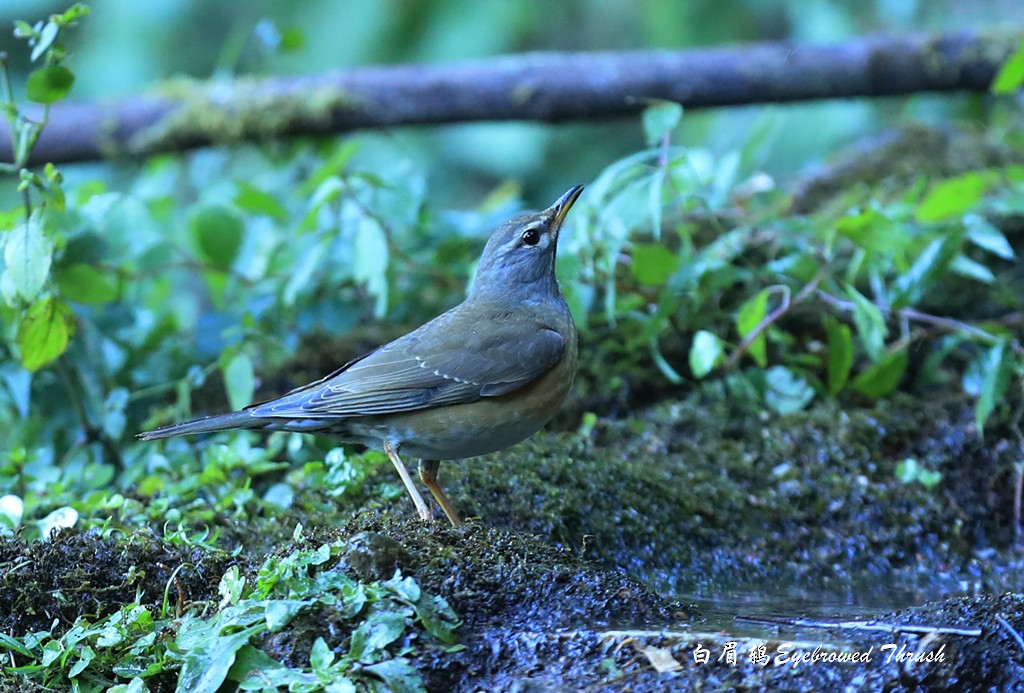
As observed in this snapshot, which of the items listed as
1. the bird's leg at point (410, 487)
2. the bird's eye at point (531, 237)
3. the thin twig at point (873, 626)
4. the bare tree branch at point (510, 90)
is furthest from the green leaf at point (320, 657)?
the bare tree branch at point (510, 90)

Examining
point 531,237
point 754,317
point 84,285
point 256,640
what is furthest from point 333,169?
point 256,640

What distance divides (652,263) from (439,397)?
193 cm

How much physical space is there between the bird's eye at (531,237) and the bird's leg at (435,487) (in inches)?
46.7

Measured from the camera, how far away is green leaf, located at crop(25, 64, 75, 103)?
432cm

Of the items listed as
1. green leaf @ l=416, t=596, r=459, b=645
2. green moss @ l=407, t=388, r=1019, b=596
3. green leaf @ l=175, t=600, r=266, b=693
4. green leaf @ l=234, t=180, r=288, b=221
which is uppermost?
green leaf @ l=234, t=180, r=288, b=221

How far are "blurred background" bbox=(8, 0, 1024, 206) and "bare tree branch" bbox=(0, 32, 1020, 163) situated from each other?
1534 mm

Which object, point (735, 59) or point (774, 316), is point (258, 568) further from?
point (735, 59)

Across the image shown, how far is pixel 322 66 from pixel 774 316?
6.33 metres

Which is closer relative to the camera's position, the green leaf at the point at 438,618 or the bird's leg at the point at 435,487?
the green leaf at the point at 438,618

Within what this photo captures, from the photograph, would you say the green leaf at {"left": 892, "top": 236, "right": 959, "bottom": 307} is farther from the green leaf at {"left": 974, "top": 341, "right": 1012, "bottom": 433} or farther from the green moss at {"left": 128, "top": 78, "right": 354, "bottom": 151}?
the green moss at {"left": 128, "top": 78, "right": 354, "bottom": 151}

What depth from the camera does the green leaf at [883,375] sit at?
5328 mm

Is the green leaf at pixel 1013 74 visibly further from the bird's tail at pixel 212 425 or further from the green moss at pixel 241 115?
the bird's tail at pixel 212 425

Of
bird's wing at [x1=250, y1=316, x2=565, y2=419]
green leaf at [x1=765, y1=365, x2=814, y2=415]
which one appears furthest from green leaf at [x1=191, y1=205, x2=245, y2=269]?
green leaf at [x1=765, y1=365, x2=814, y2=415]

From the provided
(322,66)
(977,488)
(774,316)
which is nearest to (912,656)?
(977,488)
